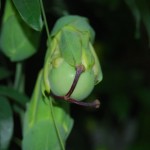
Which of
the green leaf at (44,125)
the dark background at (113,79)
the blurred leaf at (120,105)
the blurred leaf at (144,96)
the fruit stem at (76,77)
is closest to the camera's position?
the fruit stem at (76,77)

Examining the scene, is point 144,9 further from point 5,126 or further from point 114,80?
point 114,80

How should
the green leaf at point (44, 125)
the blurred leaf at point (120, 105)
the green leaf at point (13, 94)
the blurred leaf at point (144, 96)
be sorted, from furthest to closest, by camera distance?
the blurred leaf at point (144, 96) → the blurred leaf at point (120, 105) → the green leaf at point (13, 94) → the green leaf at point (44, 125)

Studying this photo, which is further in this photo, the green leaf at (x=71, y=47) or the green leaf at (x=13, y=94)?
the green leaf at (x=13, y=94)

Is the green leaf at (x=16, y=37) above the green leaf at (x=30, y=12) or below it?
below

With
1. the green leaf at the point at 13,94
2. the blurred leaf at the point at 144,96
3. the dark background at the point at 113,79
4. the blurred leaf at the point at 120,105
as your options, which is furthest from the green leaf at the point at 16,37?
the blurred leaf at the point at 144,96

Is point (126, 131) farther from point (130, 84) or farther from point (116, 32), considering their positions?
point (116, 32)

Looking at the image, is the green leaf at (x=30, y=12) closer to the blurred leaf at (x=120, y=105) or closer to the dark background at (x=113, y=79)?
the dark background at (x=113, y=79)
